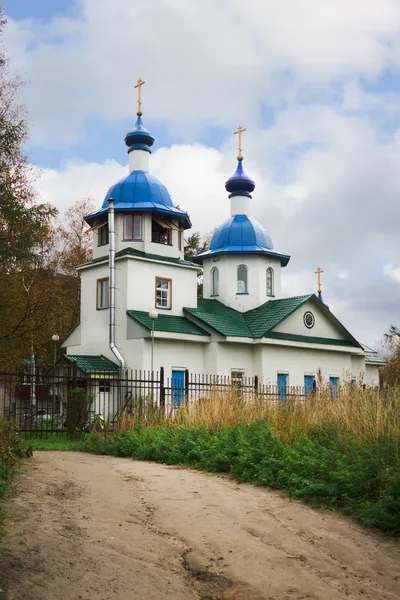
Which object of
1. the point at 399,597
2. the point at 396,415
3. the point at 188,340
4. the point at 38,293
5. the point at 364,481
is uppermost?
the point at 38,293

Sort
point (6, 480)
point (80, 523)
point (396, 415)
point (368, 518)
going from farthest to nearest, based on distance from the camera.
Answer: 1. point (396, 415)
2. point (6, 480)
3. point (368, 518)
4. point (80, 523)

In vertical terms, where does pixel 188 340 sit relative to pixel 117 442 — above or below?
above

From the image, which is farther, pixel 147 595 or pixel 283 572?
pixel 283 572

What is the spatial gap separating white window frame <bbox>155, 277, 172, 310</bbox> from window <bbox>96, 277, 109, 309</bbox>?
1995 mm

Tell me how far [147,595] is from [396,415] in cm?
590

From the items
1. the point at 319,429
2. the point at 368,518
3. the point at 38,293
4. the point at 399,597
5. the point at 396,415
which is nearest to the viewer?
the point at 399,597

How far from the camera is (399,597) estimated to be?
Answer: 6133mm

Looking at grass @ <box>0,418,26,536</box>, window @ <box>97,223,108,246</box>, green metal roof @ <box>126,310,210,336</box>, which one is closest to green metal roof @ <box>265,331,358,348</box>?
green metal roof @ <box>126,310,210,336</box>

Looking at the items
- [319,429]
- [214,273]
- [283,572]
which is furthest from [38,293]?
[283,572]

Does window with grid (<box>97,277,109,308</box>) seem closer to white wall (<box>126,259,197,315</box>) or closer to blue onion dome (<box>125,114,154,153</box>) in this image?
white wall (<box>126,259,197,315</box>)

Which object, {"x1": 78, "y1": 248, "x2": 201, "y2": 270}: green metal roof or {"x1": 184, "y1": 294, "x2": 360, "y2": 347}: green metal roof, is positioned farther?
{"x1": 184, "y1": 294, "x2": 360, "y2": 347}: green metal roof

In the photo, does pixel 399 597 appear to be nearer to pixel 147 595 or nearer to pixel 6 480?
pixel 147 595

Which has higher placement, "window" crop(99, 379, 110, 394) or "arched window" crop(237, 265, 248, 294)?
"arched window" crop(237, 265, 248, 294)

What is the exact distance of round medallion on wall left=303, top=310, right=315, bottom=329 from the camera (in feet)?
101
